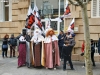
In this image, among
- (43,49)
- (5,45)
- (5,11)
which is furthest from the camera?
(5,11)

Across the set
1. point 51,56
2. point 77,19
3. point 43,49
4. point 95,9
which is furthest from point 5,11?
point 51,56

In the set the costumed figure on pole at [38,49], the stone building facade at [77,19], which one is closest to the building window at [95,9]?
the stone building facade at [77,19]

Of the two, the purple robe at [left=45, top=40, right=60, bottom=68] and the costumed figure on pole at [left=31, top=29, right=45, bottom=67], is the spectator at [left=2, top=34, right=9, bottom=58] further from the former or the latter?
the purple robe at [left=45, top=40, right=60, bottom=68]

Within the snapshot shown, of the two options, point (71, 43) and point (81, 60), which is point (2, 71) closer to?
point (71, 43)

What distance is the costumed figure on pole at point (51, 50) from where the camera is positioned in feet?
33.6

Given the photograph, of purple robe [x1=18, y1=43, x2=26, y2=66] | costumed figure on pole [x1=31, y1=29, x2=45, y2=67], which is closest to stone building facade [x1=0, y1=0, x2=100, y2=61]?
costumed figure on pole [x1=31, y1=29, x2=45, y2=67]

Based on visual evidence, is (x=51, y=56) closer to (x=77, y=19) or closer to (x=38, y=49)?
(x=38, y=49)

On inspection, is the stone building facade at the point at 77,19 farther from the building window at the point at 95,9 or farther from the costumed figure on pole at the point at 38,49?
the costumed figure on pole at the point at 38,49

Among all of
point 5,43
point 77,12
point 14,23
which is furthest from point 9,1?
point 77,12

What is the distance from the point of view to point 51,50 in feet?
33.6

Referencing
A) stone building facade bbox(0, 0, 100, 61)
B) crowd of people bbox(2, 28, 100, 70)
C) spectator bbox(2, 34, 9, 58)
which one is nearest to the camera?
crowd of people bbox(2, 28, 100, 70)

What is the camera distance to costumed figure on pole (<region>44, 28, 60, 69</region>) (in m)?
10.2

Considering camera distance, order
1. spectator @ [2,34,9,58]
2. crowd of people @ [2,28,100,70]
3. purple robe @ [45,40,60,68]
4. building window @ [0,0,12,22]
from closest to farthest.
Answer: crowd of people @ [2,28,100,70] < purple robe @ [45,40,60,68] < spectator @ [2,34,9,58] < building window @ [0,0,12,22]

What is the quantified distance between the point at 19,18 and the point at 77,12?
13.0 ft
